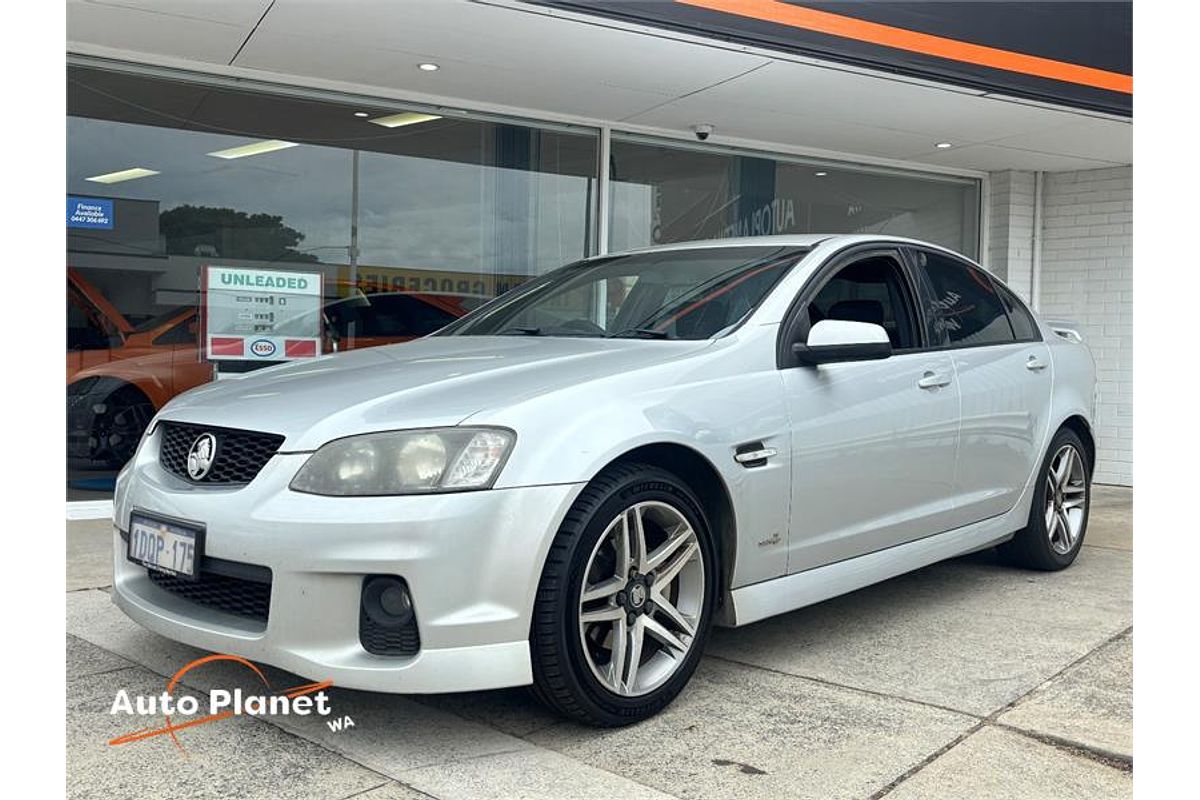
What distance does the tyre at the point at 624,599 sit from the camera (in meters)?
2.74

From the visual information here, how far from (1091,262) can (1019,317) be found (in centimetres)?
601

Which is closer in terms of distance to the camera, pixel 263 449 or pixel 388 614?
pixel 388 614

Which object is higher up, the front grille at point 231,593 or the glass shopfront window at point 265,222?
the glass shopfront window at point 265,222

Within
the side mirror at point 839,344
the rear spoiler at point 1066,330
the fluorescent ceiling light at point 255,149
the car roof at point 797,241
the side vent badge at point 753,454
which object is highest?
the fluorescent ceiling light at point 255,149

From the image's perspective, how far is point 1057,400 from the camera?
16.0 ft

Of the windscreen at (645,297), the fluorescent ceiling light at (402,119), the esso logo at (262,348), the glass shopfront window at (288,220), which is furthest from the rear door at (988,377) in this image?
the esso logo at (262,348)

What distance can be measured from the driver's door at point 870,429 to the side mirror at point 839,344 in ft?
0.20

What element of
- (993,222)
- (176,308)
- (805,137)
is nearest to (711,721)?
(176,308)

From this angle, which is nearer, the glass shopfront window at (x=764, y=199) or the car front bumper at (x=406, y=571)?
the car front bumper at (x=406, y=571)

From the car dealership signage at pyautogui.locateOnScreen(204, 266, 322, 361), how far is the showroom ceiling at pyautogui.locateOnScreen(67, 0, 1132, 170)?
52.3 inches

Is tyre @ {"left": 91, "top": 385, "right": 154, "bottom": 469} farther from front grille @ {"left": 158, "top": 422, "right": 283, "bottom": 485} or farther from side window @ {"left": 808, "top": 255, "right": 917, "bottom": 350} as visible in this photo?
side window @ {"left": 808, "top": 255, "right": 917, "bottom": 350}

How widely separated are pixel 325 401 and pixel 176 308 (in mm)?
4477

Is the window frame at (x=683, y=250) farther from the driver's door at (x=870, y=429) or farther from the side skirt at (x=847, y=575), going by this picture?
the side skirt at (x=847, y=575)

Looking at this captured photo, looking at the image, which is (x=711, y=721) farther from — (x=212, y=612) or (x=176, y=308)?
(x=176, y=308)
